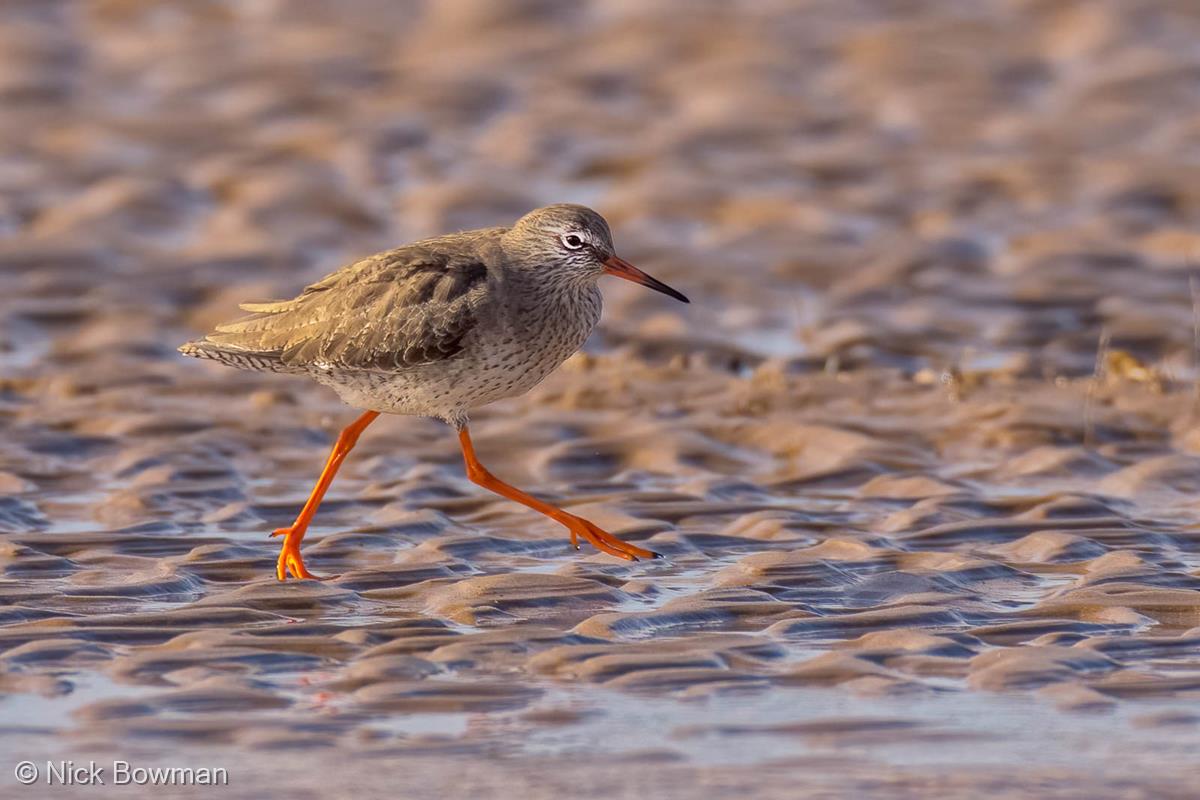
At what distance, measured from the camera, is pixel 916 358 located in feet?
42.5

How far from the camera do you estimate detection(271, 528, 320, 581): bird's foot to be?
8875 millimetres

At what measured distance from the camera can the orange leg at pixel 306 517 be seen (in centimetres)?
892

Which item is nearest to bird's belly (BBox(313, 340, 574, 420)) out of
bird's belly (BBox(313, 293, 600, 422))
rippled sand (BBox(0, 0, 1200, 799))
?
bird's belly (BBox(313, 293, 600, 422))

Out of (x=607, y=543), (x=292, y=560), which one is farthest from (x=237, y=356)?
(x=607, y=543)

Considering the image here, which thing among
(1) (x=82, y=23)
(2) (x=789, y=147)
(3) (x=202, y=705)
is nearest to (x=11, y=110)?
(1) (x=82, y=23)

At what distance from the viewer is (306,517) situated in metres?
9.39

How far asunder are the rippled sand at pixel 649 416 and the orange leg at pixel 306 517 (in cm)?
15

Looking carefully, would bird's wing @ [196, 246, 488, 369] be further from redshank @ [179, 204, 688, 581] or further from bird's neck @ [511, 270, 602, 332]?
bird's neck @ [511, 270, 602, 332]

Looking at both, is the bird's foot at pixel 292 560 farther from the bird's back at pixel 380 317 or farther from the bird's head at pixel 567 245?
the bird's head at pixel 567 245

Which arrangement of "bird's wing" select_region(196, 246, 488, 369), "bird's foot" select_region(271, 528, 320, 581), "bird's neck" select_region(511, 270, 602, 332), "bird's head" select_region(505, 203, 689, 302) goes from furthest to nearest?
1. "bird's head" select_region(505, 203, 689, 302)
2. "bird's neck" select_region(511, 270, 602, 332)
3. "bird's wing" select_region(196, 246, 488, 369)
4. "bird's foot" select_region(271, 528, 320, 581)

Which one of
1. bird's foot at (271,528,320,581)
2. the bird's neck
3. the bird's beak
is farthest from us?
the bird's beak

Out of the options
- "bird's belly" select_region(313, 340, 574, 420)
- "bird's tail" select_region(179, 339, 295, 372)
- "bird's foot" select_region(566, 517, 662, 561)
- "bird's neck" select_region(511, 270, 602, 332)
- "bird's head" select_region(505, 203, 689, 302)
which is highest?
"bird's head" select_region(505, 203, 689, 302)

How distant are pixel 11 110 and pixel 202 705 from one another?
11274mm

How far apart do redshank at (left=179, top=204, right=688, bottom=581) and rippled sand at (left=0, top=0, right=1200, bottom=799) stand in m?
0.62
